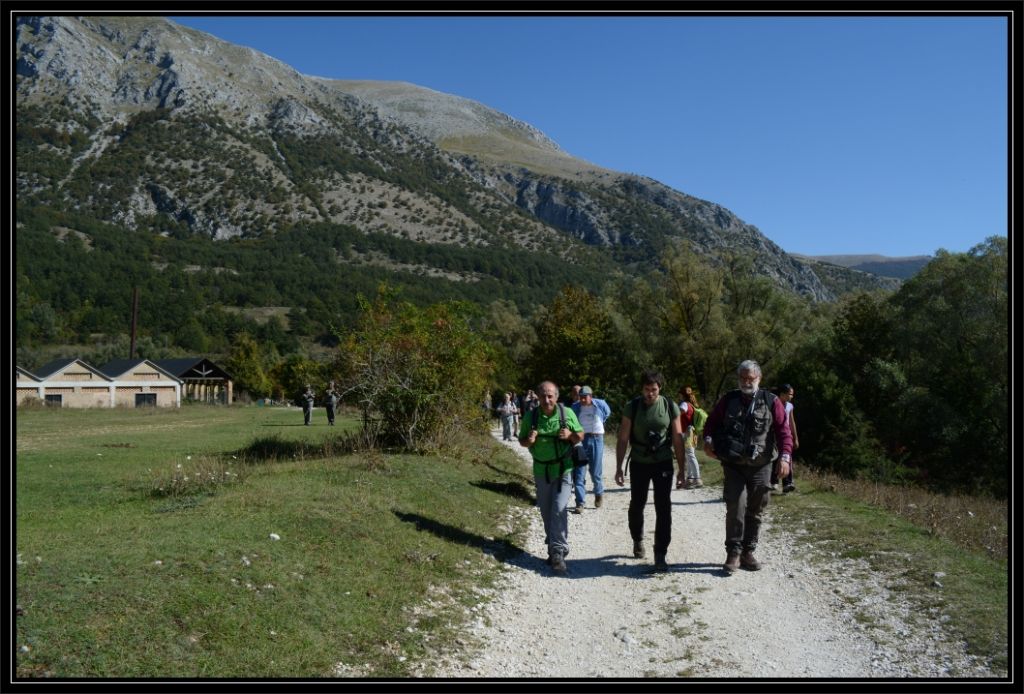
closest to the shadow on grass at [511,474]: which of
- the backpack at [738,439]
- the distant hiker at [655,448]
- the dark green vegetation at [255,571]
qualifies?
the dark green vegetation at [255,571]

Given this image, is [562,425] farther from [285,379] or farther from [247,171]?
[247,171]

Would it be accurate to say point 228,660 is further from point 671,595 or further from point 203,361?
point 203,361

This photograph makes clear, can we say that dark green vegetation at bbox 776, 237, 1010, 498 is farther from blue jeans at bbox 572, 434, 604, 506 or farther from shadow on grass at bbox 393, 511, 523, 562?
shadow on grass at bbox 393, 511, 523, 562

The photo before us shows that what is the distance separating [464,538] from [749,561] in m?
3.24

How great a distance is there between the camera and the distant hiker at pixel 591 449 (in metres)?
11.5

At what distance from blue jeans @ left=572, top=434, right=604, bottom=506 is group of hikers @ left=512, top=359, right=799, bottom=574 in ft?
10.0

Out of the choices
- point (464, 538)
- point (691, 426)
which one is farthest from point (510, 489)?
point (464, 538)

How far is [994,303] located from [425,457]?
96.0 feet

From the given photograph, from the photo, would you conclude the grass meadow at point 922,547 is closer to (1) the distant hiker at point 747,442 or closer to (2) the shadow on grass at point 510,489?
(1) the distant hiker at point 747,442

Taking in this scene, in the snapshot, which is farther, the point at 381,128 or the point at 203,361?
the point at 381,128

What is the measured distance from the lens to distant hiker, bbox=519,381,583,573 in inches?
308

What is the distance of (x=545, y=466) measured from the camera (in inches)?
316

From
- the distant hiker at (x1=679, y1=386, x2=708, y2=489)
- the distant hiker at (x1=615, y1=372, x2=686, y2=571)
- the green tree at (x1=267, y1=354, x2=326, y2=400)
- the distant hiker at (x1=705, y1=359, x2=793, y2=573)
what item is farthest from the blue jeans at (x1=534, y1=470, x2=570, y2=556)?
the green tree at (x1=267, y1=354, x2=326, y2=400)

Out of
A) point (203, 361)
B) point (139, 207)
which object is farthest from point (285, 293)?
point (203, 361)
